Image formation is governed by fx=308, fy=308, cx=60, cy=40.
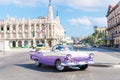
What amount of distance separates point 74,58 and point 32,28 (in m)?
129

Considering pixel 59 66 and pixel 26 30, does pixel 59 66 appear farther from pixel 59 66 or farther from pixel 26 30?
pixel 26 30

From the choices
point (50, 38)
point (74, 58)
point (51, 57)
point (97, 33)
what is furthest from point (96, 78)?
point (97, 33)

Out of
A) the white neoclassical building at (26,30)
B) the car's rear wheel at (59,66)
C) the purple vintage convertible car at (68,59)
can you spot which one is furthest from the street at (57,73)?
the white neoclassical building at (26,30)

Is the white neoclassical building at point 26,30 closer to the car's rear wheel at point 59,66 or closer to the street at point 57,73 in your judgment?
the street at point 57,73

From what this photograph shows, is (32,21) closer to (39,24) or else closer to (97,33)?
(39,24)

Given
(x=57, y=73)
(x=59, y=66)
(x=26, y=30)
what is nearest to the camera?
(x=57, y=73)

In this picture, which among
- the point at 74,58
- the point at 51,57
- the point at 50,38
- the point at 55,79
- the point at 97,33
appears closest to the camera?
the point at 55,79

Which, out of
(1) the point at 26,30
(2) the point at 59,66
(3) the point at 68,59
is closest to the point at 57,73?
(3) the point at 68,59

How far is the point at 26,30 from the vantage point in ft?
472

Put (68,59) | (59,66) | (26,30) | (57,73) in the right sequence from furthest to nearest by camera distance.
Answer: (26,30)
(59,66)
(68,59)
(57,73)

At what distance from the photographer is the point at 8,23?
144375mm

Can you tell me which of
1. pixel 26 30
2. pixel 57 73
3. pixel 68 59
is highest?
pixel 26 30

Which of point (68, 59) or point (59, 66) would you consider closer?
point (68, 59)

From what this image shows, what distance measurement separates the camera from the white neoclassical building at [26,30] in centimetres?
13900
